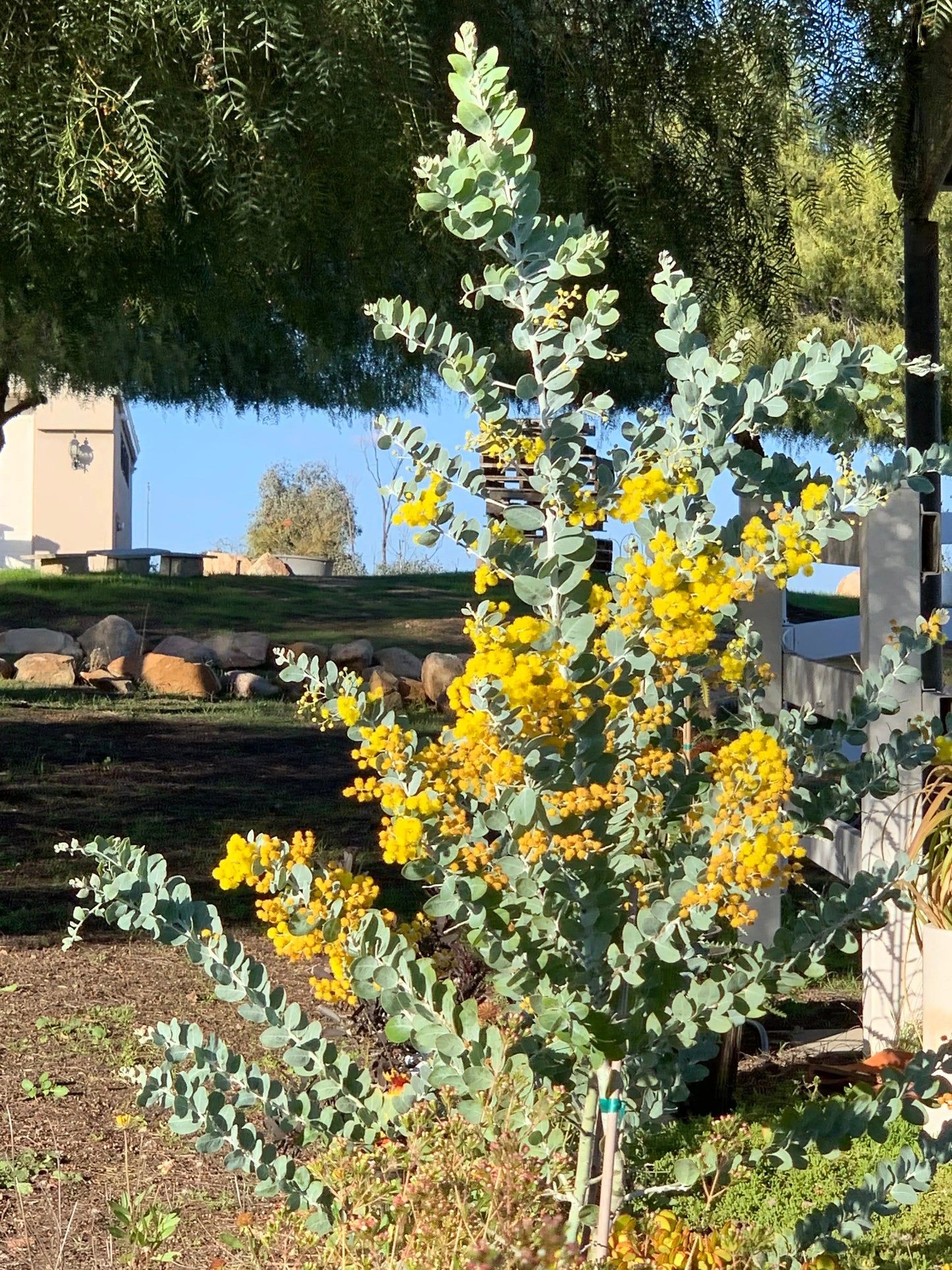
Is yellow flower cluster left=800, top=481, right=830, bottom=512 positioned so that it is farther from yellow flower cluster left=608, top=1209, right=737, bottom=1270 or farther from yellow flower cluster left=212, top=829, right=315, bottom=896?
yellow flower cluster left=608, top=1209, right=737, bottom=1270

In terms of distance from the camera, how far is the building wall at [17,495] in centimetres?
2869

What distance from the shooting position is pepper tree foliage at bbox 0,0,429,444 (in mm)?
3506

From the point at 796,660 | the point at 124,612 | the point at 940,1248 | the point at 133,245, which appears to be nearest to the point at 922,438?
the point at 796,660

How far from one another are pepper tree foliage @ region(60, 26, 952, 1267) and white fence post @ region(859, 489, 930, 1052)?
1.39 metres

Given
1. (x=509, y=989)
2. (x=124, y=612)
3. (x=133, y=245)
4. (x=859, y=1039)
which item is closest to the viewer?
(x=509, y=989)

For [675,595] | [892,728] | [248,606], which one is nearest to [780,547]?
[675,595]

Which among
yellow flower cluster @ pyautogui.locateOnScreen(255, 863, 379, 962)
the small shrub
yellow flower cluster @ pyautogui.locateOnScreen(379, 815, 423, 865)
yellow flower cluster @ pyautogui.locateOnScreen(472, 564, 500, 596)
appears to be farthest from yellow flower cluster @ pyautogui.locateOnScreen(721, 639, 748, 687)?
the small shrub

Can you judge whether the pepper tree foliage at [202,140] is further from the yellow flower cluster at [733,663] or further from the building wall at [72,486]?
the building wall at [72,486]

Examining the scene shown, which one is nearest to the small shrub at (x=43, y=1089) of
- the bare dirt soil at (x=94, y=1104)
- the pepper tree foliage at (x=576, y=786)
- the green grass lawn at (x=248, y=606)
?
the bare dirt soil at (x=94, y=1104)

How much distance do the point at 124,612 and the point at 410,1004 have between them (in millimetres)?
13286

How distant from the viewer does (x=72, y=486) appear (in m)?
28.8

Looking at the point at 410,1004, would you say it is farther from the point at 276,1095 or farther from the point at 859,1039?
the point at 859,1039

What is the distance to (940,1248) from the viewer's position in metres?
2.71

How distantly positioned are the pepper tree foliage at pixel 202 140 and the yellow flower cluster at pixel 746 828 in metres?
2.31
